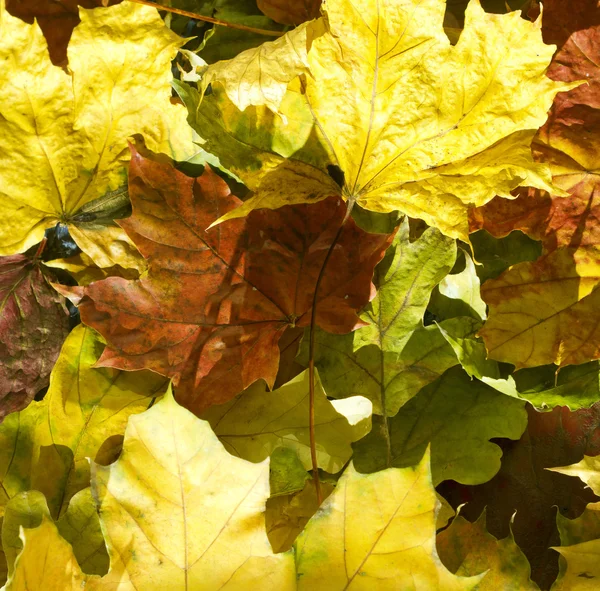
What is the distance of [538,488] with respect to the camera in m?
0.66

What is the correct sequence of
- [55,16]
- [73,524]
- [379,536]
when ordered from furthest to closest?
[55,16] → [73,524] → [379,536]

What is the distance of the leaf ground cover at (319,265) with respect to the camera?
56 cm

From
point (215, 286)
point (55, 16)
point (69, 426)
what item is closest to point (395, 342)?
point (215, 286)

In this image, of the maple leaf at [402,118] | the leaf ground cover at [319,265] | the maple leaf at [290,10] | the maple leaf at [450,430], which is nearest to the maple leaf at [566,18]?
the leaf ground cover at [319,265]

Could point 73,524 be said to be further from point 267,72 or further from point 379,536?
point 267,72

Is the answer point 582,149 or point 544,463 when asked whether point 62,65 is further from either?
point 544,463

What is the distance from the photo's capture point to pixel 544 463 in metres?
0.66

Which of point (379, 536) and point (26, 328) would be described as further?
point (26, 328)

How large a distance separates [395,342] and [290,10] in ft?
1.21

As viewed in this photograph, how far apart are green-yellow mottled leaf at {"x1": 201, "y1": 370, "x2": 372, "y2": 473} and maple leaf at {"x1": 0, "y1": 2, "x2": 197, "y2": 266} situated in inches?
7.8

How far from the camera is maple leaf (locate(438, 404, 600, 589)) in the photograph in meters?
0.65

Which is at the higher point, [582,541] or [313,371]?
[313,371]

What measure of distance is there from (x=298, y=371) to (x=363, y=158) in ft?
0.72

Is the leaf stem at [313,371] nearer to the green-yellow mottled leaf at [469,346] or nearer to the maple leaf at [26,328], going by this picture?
the green-yellow mottled leaf at [469,346]
